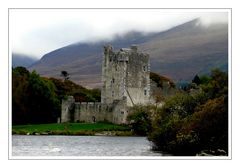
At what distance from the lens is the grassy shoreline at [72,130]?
4415 centimetres

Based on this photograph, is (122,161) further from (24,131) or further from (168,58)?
(168,58)

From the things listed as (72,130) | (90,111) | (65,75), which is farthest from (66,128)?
(65,75)

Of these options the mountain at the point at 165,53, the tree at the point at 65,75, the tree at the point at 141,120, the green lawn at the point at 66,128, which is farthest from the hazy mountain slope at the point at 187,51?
the tree at the point at 65,75

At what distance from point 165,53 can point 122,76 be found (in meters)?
3.02

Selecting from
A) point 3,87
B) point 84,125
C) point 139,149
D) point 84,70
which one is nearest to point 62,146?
point 139,149

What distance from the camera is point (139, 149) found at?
104 ft

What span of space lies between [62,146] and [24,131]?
11.0 meters

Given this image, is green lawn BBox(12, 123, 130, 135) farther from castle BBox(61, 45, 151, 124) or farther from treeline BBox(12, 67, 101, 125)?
castle BBox(61, 45, 151, 124)

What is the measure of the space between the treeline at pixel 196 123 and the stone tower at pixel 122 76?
824 inches

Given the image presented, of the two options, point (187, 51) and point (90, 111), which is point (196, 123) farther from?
point (90, 111)

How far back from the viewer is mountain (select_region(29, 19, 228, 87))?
4550 cm

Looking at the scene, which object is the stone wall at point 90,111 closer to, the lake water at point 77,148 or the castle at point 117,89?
the castle at point 117,89

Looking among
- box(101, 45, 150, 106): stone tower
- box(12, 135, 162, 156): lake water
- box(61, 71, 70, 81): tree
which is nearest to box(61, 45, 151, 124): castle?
box(101, 45, 150, 106): stone tower

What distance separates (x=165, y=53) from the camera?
174ft
